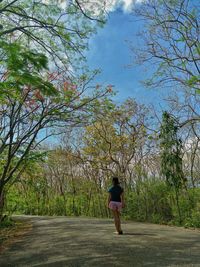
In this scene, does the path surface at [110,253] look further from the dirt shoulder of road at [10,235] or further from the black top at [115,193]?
the dirt shoulder of road at [10,235]

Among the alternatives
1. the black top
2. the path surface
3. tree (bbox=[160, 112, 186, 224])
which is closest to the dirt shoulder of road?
the path surface

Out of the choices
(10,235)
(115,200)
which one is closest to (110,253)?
(115,200)

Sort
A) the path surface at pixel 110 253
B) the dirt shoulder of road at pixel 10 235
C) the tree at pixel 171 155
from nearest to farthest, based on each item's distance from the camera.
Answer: the path surface at pixel 110 253 < the dirt shoulder of road at pixel 10 235 < the tree at pixel 171 155

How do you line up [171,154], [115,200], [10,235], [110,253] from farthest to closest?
[171,154] < [10,235] < [115,200] < [110,253]

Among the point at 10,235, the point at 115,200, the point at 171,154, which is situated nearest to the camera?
the point at 115,200

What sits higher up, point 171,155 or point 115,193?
point 171,155

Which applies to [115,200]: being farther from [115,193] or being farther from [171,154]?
[171,154]

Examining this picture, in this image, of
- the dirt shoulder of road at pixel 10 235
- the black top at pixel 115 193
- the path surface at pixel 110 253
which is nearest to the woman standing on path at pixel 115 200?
the black top at pixel 115 193

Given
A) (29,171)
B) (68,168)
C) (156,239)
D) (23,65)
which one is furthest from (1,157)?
(68,168)

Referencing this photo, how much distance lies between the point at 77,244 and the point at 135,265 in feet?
10.7

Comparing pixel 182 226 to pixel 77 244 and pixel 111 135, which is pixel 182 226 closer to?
pixel 77 244

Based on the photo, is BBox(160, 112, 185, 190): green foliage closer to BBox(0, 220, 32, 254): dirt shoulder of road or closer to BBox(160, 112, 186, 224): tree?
BBox(160, 112, 186, 224): tree

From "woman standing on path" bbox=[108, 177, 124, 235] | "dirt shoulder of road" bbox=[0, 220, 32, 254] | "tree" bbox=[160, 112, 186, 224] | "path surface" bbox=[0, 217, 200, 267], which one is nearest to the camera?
"path surface" bbox=[0, 217, 200, 267]

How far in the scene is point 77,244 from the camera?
920 cm
